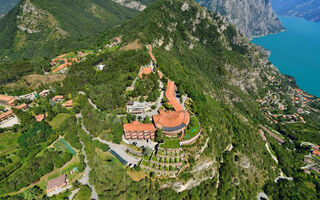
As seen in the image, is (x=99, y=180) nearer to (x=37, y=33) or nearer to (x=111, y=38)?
(x=111, y=38)

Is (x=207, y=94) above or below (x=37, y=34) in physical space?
above

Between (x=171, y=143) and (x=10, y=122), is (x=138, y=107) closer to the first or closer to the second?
(x=171, y=143)

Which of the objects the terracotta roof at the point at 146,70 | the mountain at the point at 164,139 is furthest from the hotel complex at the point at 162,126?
the terracotta roof at the point at 146,70

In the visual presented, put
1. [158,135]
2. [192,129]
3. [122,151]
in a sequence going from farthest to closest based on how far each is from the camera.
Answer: [192,129]
[122,151]
[158,135]

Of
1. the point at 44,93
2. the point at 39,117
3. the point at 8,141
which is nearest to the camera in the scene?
the point at 8,141

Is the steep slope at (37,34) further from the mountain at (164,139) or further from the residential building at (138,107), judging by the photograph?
the residential building at (138,107)

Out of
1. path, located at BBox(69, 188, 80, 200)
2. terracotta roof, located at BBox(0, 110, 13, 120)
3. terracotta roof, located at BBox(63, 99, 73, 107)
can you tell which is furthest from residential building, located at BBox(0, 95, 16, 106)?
path, located at BBox(69, 188, 80, 200)

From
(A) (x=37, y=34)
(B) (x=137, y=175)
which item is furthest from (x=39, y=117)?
(A) (x=37, y=34)
